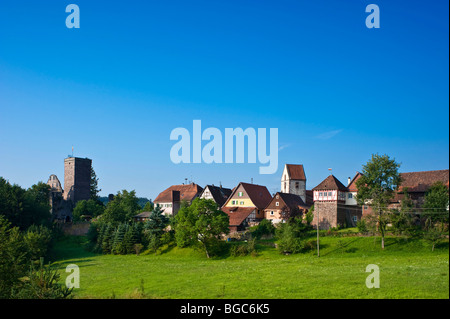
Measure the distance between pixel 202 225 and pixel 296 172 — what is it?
126 ft

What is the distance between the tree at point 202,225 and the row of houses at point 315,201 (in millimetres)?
8830

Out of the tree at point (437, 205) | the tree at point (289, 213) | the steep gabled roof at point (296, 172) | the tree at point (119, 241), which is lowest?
the tree at point (119, 241)

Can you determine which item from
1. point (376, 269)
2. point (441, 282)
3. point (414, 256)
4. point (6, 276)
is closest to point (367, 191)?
point (414, 256)

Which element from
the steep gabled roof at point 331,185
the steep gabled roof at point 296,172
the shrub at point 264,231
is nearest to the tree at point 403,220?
the steep gabled roof at point 331,185

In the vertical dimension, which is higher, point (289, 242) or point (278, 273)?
point (289, 242)

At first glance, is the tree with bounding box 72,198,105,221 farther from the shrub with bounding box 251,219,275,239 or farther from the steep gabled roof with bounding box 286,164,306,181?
the shrub with bounding box 251,219,275,239

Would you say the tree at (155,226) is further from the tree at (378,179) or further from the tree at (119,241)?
the tree at (378,179)

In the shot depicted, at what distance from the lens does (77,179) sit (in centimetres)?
10912

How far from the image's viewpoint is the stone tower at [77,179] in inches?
4274

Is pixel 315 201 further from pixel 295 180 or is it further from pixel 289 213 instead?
pixel 295 180

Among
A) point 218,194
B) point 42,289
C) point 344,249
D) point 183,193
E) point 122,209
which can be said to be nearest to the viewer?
point 42,289

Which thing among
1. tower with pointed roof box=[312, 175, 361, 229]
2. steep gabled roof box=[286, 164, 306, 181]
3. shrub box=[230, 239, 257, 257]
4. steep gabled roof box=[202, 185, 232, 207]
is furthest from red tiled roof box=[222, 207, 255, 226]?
steep gabled roof box=[286, 164, 306, 181]

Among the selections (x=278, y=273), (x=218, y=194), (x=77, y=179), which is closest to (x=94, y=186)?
(x=77, y=179)

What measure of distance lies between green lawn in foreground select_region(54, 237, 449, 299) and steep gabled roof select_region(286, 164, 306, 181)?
33.6 metres
